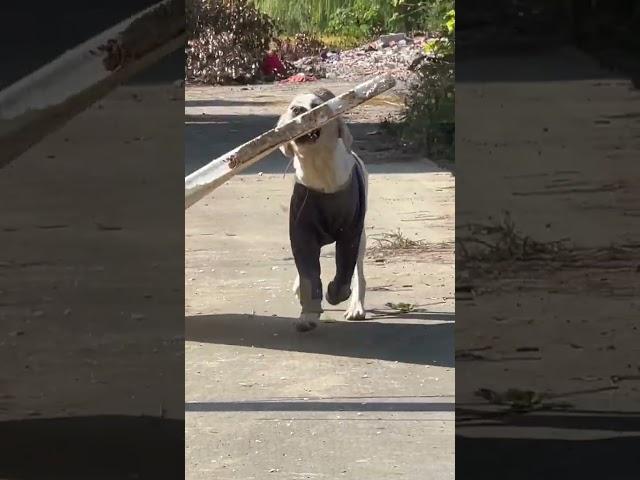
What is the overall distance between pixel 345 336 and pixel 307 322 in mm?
240

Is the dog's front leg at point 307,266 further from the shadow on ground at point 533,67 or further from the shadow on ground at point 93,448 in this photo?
→ the shadow on ground at point 533,67

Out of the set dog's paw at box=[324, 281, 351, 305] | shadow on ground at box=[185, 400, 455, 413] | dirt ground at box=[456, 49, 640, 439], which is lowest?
dog's paw at box=[324, 281, 351, 305]

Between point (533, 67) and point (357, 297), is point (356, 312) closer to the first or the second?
point (357, 297)

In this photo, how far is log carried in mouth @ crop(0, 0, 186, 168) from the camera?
351cm

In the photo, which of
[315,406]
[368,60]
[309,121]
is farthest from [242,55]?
[315,406]

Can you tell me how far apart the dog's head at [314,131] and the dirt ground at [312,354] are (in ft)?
3.74

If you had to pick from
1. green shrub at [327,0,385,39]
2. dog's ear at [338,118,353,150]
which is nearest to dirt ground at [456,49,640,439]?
dog's ear at [338,118,353,150]

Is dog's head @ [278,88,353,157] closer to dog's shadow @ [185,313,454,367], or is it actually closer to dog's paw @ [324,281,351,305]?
dog's paw @ [324,281,351,305]

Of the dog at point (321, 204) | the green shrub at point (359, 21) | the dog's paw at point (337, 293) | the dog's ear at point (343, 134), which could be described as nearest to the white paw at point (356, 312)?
the dog's paw at point (337, 293)

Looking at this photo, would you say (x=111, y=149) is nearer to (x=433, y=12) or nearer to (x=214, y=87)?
(x=433, y=12)

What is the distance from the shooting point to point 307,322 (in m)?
7.20

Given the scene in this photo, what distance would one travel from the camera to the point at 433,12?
2077 cm

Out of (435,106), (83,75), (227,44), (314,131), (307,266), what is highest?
(83,75)

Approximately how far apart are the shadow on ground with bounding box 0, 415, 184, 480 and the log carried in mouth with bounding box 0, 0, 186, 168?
2.65ft
